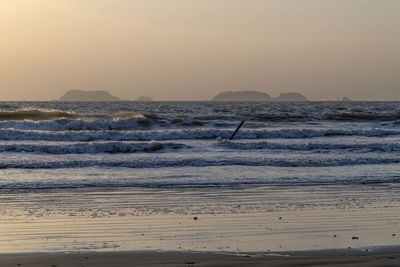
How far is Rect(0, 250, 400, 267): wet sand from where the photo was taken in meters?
5.74

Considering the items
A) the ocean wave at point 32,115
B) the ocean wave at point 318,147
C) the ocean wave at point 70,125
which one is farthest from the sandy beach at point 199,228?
the ocean wave at point 32,115

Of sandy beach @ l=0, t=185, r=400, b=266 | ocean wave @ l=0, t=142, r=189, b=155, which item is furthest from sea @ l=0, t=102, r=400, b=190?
sandy beach @ l=0, t=185, r=400, b=266

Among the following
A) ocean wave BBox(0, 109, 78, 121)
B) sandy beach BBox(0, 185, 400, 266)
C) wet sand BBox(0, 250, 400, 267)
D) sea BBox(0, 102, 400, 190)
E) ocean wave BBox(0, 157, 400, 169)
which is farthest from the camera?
ocean wave BBox(0, 109, 78, 121)

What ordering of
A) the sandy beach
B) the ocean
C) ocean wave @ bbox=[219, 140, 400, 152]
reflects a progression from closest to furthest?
the sandy beach
the ocean
ocean wave @ bbox=[219, 140, 400, 152]

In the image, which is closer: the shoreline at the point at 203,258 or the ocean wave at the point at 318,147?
the shoreline at the point at 203,258

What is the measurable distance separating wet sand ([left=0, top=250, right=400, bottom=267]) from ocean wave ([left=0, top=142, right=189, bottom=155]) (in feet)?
47.4

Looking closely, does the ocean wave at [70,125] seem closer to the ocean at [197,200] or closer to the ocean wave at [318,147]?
the ocean at [197,200]

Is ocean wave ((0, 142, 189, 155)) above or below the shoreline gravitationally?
below

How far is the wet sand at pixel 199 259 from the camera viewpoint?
574cm

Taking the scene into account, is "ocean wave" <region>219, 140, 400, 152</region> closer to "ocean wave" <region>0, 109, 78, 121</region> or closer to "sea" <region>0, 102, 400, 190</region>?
"sea" <region>0, 102, 400, 190</region>

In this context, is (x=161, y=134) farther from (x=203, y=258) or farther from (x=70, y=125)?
(x=203, y=258)

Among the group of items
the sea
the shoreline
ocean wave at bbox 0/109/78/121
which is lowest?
the sea

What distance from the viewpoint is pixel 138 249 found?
6332mm

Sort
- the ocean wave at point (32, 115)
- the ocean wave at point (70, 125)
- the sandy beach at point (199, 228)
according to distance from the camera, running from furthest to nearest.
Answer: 1. the ocean wave at point (32, 115)
2. the ocean wave at point (70, 125)
3. the sandy beach at point (199, 228)
